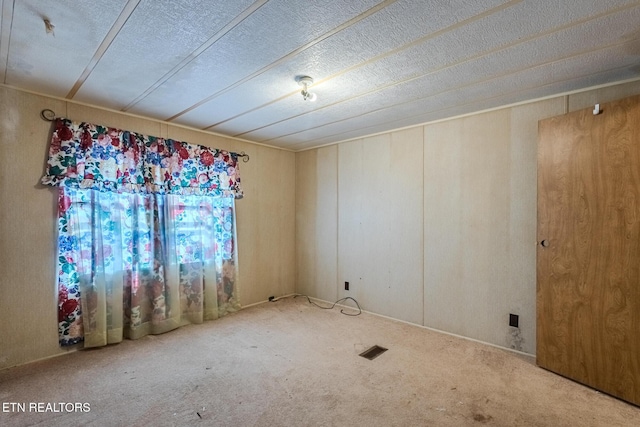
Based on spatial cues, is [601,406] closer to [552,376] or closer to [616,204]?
[552,376]

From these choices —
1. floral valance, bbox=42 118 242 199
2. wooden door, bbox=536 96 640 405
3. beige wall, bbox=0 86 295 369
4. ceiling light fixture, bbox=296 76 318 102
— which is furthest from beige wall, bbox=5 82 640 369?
ceiling light fixture, bbox=296 76 318 102

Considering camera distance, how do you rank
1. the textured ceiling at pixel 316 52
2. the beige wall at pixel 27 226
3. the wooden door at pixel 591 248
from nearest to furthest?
the textured ceiling at pixel 316 52 < the wooden door at pixel 591 248 < the beige wall at pixel 27 226

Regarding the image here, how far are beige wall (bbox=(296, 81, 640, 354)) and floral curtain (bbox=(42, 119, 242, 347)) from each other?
4.62 ft

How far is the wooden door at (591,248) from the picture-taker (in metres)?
1.90

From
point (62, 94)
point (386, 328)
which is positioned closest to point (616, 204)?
point (386, 328)

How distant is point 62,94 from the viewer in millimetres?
2438

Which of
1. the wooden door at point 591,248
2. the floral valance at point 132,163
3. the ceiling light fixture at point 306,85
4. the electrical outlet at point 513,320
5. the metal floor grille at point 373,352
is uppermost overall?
the ceiling light fixture at point 306,85

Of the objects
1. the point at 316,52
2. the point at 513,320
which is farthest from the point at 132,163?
the point at 513,320

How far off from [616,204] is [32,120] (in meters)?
4.38

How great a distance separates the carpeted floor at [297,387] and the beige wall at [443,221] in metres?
0.42

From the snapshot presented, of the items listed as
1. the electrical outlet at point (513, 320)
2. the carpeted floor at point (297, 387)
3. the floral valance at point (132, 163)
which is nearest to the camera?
the carpeted floor at point (297, 387)

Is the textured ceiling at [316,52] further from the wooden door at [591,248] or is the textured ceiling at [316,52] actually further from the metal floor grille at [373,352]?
the metal floor grille at [373,352]

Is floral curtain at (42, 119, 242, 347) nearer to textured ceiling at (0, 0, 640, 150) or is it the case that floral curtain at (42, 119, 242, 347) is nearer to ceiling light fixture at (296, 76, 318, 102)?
textured ceiling at (0, 0, 640, 150)

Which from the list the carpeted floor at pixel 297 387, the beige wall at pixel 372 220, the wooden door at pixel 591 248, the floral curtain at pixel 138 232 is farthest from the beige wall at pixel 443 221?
the floral curtain at pixel 138 232
